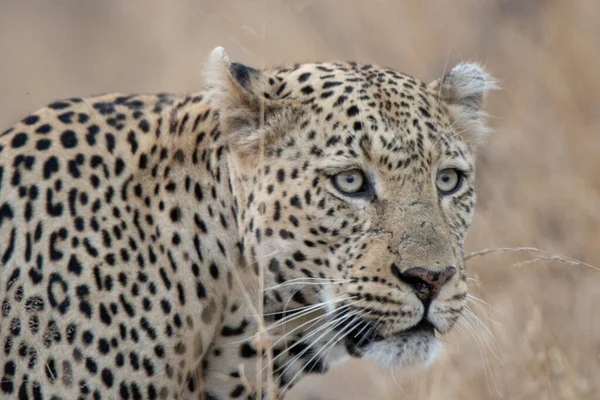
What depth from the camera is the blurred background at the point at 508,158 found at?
25.8ft

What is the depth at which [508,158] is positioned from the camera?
10.4 metres

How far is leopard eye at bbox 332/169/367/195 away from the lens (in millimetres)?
5859

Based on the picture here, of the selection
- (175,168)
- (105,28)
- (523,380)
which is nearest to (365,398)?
(523,380)

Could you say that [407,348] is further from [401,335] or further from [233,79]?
[233,79]

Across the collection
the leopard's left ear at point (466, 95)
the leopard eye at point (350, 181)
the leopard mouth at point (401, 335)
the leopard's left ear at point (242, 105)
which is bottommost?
the leopard mouth at point (401, 335)

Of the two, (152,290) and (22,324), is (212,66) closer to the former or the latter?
(152,290)

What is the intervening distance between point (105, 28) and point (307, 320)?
1261 centimetres

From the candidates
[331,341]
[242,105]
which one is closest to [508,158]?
[331,341]

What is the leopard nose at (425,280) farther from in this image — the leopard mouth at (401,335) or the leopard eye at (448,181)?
the leopard eye at (448,181)

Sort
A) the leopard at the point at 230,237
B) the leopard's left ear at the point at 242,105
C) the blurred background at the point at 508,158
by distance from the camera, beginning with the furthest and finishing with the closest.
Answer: the blurred background at the point at 508,158 → the leopard's left ear at the point at 242,105 → the leopard at the point at 230,237

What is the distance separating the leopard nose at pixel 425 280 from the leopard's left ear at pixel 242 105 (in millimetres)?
1046

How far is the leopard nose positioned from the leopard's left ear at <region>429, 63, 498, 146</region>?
3.72ft

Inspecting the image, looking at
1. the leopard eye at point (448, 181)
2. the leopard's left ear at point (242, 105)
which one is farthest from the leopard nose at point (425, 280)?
the leopard's left ear at point (242, 105)

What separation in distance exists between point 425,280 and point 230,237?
107cm
